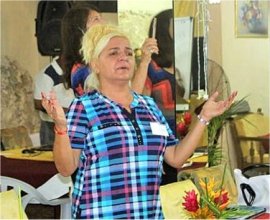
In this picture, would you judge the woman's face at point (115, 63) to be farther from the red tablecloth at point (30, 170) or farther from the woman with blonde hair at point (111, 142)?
the red tablecloth at point (30, 170)

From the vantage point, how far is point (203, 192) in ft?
5.77

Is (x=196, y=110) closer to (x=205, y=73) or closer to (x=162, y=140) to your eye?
(x=205, y=73)

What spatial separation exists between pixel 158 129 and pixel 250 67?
221 cm

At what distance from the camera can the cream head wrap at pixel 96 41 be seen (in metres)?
1.72

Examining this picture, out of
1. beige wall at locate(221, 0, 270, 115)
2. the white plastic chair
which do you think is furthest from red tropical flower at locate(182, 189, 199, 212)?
beige wall at locate(221, 0, 270, 115)

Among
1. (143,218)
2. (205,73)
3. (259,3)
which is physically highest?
(259,3)

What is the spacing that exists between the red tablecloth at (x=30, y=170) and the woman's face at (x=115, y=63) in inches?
55.0

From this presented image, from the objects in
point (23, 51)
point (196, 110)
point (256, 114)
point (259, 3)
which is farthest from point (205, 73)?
point (23, 51)

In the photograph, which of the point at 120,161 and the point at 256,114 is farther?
the point at 256,114

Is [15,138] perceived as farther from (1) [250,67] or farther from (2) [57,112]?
(2) [57,112]

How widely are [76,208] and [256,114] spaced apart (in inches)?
98.3

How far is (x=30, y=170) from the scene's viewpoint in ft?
10.1

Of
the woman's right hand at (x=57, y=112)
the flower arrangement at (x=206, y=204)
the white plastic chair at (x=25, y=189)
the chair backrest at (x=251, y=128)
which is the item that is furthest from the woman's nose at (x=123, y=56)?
the chair backrest at (x=251, y=128)

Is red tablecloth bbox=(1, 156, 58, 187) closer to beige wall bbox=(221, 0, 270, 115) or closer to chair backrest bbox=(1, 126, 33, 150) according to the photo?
chair backrest bbox=(1, 126, 33, 150)
